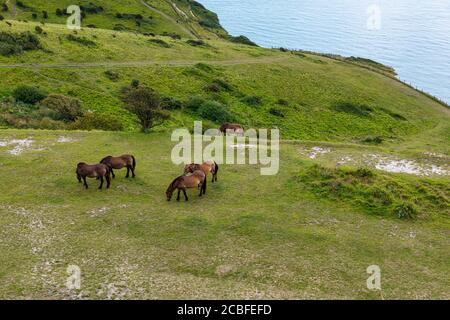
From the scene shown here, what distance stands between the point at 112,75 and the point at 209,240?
50747mm

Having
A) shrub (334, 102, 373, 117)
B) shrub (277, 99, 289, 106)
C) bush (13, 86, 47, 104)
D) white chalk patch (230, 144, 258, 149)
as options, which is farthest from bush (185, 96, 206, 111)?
white chalk patch (230, 144, 258, 149)

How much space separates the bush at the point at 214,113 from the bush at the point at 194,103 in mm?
1282

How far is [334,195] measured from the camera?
903 inches

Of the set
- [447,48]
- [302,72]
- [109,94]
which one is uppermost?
[447,48]

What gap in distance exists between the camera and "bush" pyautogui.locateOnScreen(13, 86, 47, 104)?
166 feet

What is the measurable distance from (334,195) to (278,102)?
46.3 meters

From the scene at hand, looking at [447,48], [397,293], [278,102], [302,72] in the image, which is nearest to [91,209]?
[397,293]

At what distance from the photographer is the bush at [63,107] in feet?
152

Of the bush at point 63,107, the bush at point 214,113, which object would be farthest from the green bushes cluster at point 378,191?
the bush at point 214,113

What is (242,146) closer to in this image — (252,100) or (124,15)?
(252,100)

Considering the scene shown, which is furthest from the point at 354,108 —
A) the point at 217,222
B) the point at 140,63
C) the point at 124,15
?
the point at 124,15

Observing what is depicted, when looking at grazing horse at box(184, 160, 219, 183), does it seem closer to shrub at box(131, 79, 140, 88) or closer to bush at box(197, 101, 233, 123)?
bush at box(197, 101, 233, 123)

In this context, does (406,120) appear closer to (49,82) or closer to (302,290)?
(49,82)
